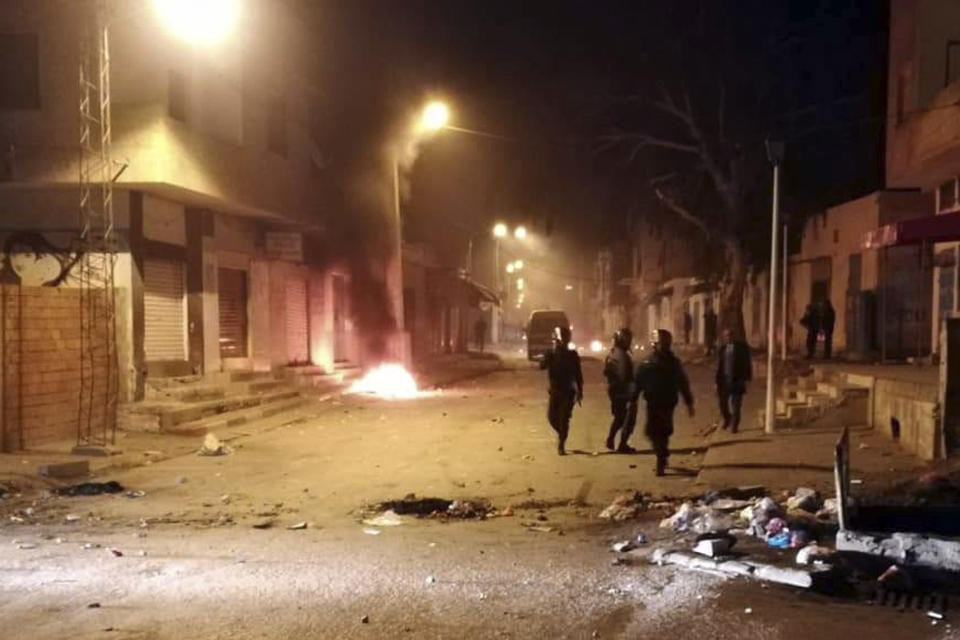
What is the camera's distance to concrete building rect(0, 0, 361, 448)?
1462cm

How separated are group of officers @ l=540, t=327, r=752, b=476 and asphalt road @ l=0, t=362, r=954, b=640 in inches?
20.4

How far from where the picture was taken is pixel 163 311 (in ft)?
54.6

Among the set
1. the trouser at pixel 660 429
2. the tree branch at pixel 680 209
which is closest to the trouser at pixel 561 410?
the trouser at pixel 660 429

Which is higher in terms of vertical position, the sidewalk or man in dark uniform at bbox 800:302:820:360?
man in dark uniform at bbox 800:302:820:360

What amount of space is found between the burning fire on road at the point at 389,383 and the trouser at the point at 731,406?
9.00m

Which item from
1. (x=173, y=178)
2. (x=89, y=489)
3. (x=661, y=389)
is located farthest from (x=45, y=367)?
(x=661, y=389)

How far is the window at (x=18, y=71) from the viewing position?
1489cm

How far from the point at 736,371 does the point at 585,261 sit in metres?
81.3

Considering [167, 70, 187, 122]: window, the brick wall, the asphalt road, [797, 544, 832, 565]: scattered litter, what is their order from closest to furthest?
the asphalt road
[797, 544, 832, 565]: scattered litter
the brick wall
[167, 70, 187, 122]: window

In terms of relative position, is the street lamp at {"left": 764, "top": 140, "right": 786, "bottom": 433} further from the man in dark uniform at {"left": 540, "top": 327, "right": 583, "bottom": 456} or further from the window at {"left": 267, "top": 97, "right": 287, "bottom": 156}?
the window at {"left": 267, "top": 97, "right": 287, "bottom": 156}

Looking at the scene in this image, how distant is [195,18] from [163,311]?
5524 millimetres

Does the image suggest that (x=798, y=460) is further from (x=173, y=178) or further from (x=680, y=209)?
(x=680, y=209)

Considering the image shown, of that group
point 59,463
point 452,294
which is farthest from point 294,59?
point 452,294

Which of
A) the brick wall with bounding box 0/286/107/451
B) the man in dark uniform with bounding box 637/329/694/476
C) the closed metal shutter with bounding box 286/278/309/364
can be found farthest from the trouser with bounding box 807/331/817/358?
the brick wall with bounding box 0/286/107/451
